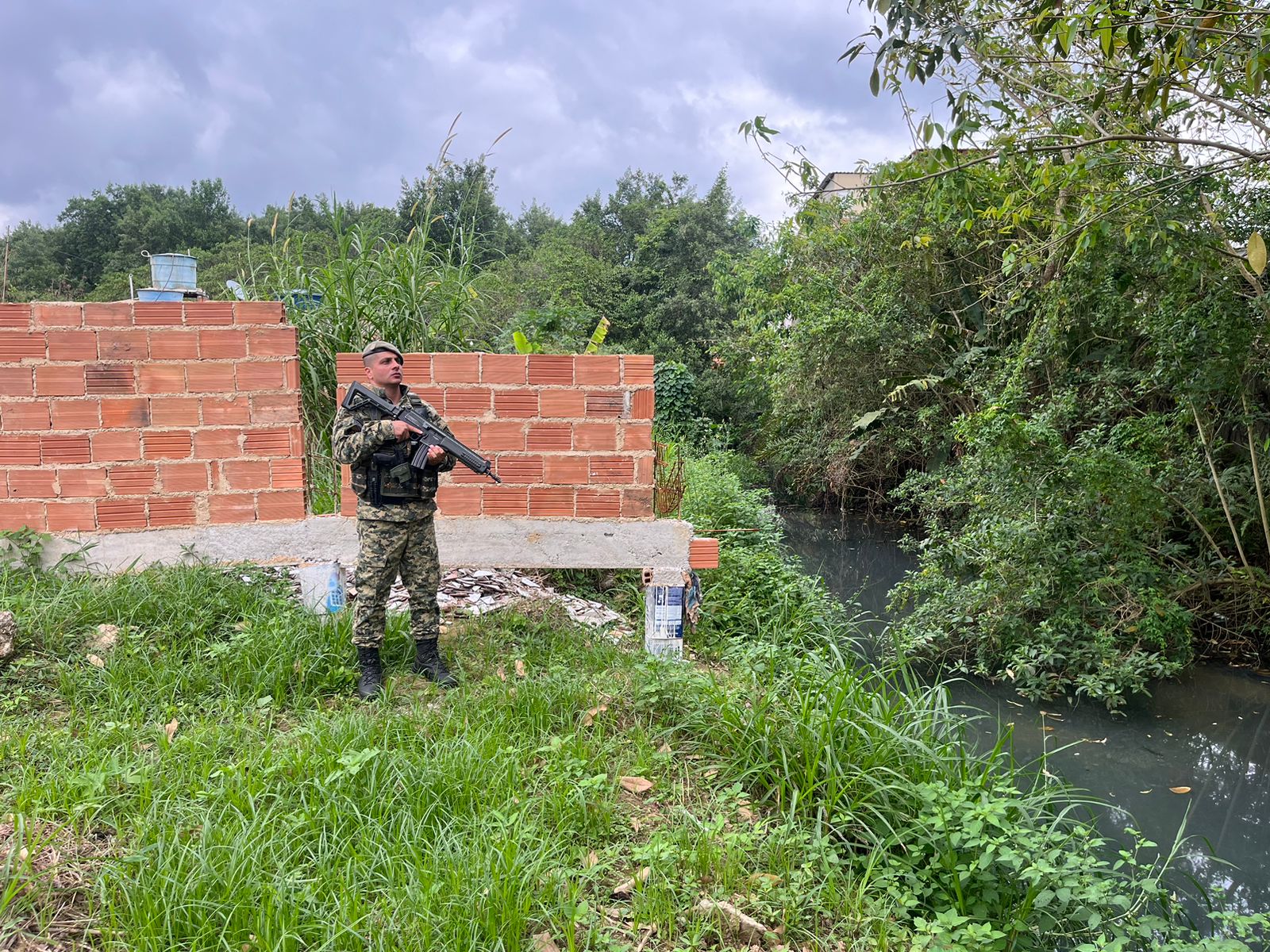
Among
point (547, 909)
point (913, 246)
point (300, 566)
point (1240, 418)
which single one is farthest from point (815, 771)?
point (913, 246)

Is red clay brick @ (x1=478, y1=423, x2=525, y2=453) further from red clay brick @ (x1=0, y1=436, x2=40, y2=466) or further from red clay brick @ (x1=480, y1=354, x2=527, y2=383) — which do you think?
red clay brick @ (x1=0, y1=436, x2=40, y2=466)

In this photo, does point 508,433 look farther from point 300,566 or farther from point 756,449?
point 756,449

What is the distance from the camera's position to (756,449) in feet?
55.9

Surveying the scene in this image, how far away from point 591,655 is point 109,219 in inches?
1952

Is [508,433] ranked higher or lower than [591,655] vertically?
higher

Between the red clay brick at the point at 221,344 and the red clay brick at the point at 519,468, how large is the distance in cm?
153

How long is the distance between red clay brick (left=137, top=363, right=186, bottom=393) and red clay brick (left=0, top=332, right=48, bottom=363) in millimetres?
508

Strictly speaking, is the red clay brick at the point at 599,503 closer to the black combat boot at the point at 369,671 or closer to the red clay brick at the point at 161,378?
the black combat boot at the point at 369,671

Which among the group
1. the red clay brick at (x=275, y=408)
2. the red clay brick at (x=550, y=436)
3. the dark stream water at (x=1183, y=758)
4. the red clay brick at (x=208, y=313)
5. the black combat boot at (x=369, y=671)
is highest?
the red clay brick at (x=208, y=313)

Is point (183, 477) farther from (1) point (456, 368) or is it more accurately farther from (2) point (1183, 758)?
(2) point (1183, 758)

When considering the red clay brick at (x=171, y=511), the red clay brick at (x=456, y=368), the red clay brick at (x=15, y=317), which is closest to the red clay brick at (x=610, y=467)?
the red clay brick at (x=456, y=368)

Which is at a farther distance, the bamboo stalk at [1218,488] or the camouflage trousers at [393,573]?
the bamboo stalk at [1218,488]

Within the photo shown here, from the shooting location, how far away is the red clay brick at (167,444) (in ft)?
14.0

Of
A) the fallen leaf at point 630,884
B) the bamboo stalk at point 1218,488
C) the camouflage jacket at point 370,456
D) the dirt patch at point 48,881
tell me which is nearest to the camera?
the dirt patch at point 48,881
